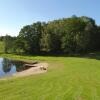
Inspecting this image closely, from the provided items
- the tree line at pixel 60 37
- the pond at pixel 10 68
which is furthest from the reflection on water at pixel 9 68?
the tree line at pixel 60 37

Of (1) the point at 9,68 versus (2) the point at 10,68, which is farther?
(2) the point at 10,68

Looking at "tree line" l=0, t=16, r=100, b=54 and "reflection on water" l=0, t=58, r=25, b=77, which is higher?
"tree line" l=0, t=16, r=100, b=54

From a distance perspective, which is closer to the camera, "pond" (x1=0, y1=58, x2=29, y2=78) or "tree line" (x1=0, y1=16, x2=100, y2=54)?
"pond" (x1=0, y1=58, x2=29, y2=78)

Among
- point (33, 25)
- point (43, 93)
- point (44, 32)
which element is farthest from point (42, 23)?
point (43, 93)

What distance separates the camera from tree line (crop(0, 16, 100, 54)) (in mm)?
90500

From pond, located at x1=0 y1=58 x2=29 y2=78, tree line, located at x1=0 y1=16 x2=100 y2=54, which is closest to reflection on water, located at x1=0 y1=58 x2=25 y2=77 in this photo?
pond, located at x1=0 y1=58 x2=29 y2=78

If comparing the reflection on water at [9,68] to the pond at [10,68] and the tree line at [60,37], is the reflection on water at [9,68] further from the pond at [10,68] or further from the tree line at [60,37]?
the tree line at [60,37]

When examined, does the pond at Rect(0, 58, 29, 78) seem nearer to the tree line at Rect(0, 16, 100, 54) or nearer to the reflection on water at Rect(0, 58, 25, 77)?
the reflection on water at Rect(0, 58, 25, 77)

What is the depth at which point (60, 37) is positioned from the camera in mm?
96688

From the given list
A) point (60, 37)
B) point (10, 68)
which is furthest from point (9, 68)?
point (60, 37)

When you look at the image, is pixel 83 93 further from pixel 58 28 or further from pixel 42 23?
pixel 42 23

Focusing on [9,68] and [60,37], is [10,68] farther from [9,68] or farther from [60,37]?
[60,37]

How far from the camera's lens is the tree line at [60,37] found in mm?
90500

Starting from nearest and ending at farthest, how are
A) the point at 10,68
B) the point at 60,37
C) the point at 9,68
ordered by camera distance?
the point at 9,68 < the point at 10,68 < the point at 60,37
